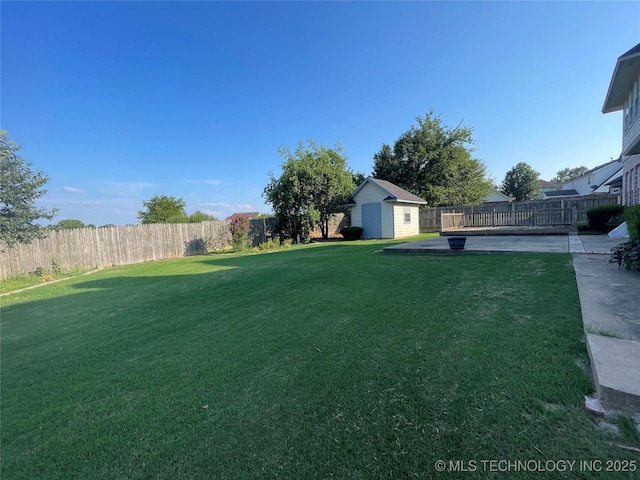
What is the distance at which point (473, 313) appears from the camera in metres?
3.45

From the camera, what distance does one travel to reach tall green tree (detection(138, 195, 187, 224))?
26.8 meters

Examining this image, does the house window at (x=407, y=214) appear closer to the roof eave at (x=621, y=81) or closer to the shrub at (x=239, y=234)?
the roof eave at (x=621, y=81)

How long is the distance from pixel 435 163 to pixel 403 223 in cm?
935

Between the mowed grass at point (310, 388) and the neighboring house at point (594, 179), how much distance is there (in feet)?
103

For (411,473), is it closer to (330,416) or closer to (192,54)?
(330,416)

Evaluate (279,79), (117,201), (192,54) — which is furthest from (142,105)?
(117,201)

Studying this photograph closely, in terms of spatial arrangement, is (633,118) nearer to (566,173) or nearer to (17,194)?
(17,194)

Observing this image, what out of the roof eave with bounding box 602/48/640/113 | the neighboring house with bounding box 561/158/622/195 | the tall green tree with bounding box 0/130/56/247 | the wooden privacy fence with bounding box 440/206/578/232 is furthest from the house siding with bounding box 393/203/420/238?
the neighboring house with bounding box 561/158/622/195

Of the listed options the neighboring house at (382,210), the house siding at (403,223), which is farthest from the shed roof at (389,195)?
the house siding at (403,223)

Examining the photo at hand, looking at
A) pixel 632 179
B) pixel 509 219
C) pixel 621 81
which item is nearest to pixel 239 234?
pixel 509 219

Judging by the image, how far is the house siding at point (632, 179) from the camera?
9636 millimetres

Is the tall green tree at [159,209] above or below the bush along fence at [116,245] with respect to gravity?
above

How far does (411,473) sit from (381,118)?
19901 millimetres

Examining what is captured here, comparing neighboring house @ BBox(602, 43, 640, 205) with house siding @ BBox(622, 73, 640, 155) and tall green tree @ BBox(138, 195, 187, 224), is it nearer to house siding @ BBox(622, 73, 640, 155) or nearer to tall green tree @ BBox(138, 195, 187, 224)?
house siding @ BBox(622, 73, 640, 155)
